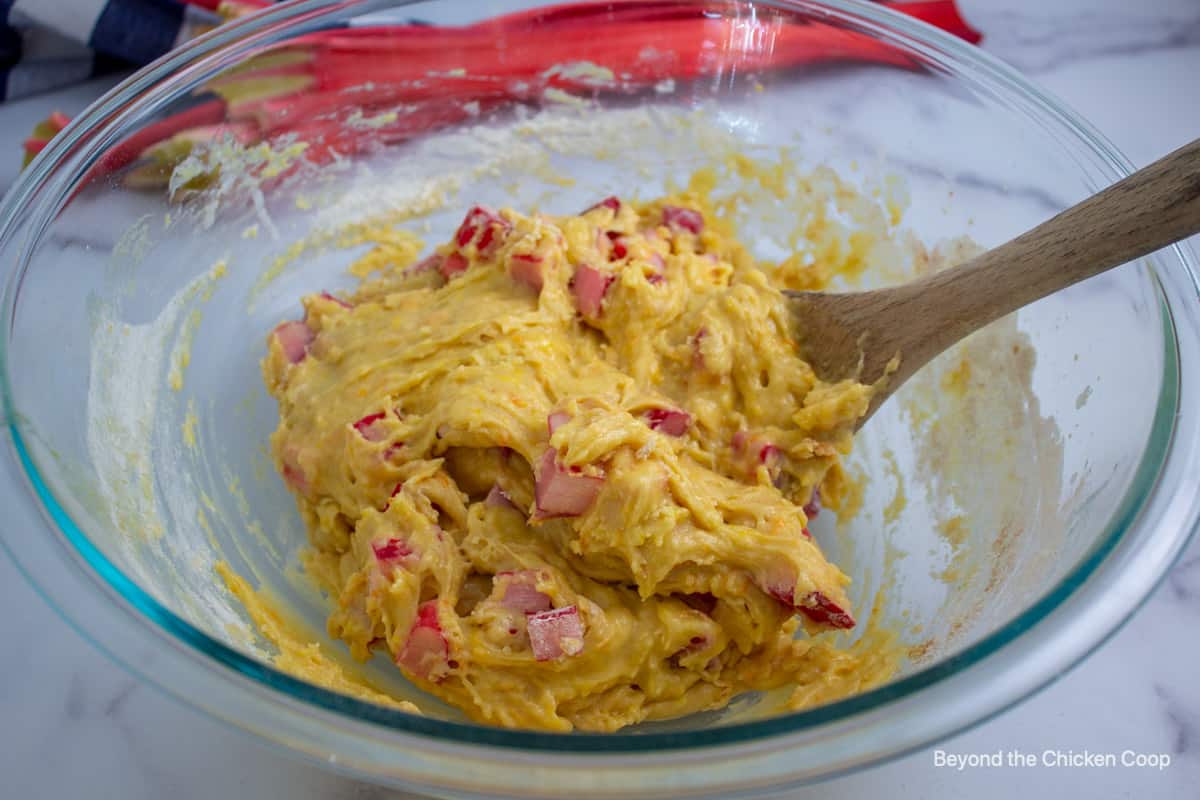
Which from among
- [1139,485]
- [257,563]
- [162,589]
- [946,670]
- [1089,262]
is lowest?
[257,563]

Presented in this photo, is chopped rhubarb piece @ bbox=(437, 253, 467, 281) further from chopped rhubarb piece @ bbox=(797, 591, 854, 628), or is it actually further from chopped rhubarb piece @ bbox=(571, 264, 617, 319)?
chopped rhubarb piece @ bbox=(797, 591, 854, 628)

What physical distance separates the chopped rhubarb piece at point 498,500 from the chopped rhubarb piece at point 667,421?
0.29 metres

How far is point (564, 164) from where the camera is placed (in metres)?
2.55

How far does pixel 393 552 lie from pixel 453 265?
71 centimetres

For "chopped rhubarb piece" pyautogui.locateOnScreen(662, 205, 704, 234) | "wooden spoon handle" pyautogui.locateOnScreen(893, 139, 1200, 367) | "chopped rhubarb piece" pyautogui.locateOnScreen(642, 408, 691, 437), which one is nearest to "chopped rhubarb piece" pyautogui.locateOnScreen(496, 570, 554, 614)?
"chopped rhubarb piece" pyautogui.locateOnScreen(642, 408, 691, 437)

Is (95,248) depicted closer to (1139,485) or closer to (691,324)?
(691,324)

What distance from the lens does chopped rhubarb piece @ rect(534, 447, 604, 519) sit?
1703 mm

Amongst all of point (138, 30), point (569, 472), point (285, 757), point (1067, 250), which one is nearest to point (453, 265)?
point (569, 472)

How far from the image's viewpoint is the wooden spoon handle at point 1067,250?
1487 millimetres

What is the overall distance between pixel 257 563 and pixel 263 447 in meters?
0.31

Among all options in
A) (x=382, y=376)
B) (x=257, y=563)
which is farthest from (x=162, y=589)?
(x=382, y=376)

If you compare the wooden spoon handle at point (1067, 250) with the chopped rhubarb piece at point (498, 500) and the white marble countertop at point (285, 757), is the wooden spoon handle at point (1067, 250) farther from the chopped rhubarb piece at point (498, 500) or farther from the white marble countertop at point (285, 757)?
the chopped rhubarb piece at point (498, 500)

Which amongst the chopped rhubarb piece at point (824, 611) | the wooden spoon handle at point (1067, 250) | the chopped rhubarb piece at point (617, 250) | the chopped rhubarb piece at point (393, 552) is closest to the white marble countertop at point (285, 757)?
the chopped rhubarb piece at point (824, 611)

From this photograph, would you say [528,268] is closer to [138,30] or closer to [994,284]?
[994,284]
